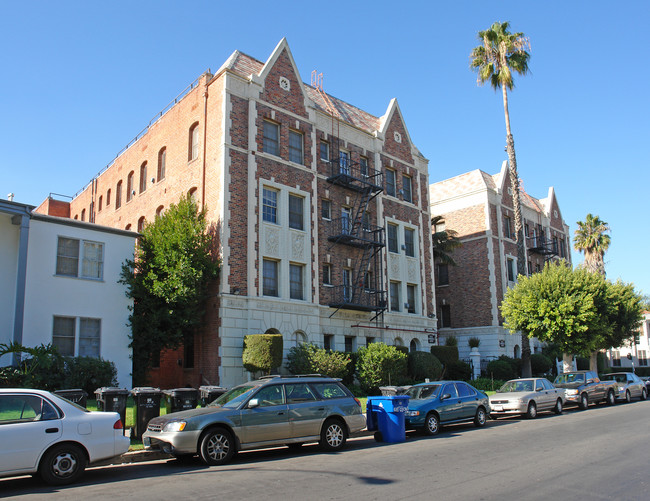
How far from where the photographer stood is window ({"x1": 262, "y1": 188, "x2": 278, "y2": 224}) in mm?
25141

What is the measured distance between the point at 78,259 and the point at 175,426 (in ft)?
41.6

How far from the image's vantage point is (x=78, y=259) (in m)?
20.8

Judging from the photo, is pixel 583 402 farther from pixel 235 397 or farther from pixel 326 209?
pixel 235 397

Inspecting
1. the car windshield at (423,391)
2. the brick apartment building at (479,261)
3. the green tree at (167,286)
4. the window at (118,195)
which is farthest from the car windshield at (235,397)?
the brick apartment building at (479,261)

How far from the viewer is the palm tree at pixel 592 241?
53.9 meters

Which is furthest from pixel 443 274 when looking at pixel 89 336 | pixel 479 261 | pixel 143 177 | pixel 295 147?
pixel 89 336

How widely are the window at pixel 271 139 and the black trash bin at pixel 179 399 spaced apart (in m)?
14.7

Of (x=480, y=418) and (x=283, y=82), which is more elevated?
(x=283, y=82)

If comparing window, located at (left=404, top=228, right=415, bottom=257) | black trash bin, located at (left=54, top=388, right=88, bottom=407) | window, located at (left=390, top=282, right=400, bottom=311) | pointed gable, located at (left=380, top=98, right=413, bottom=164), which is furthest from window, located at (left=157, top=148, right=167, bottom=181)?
black trash bin, located at (left=54, top=388, right=88, bottom=407)

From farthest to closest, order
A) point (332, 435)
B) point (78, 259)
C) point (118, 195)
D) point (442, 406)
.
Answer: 1. point (118, 195)
2. point (78, 259)
3. point (442, 406)
4. point (332, 435)

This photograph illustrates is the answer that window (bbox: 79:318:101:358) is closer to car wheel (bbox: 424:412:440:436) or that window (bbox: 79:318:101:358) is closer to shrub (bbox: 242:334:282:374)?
shrub (bbox: 242:334:282:374)

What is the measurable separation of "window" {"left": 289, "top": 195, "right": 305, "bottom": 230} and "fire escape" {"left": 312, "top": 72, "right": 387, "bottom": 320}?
1746mm

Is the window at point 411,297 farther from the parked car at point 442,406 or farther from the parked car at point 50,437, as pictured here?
the parked car at point 50,437

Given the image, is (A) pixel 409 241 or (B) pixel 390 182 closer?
(B) pixel 390 182
